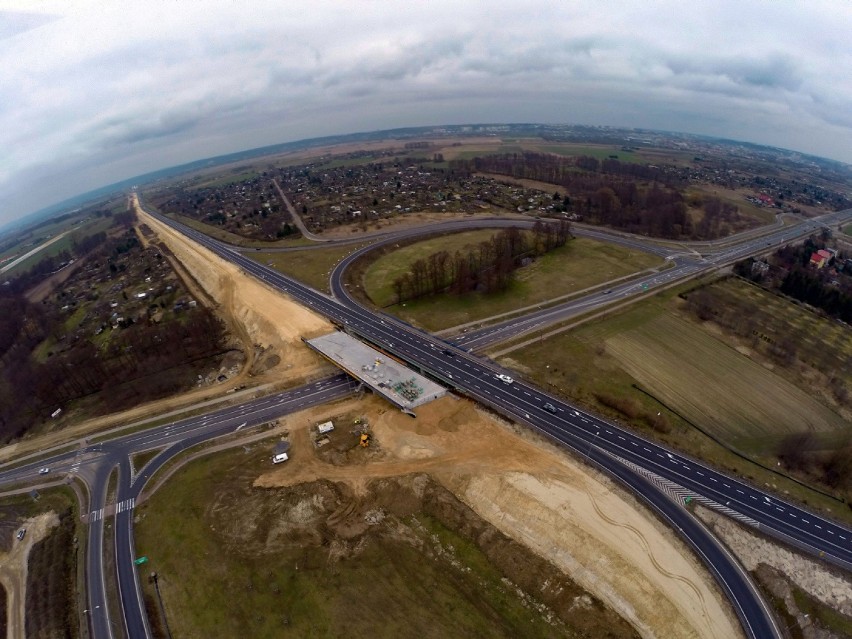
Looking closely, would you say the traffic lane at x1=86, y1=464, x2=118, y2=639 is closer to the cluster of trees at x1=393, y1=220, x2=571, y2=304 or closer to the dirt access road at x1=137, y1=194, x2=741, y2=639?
the dirt access road at x1=137, y1=194, x2=741, y2=639

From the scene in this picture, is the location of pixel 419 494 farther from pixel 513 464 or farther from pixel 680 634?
pixel 680 634

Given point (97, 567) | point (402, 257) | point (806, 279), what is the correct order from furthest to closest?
1. point (402, 257)
2. point (806, 279)
3. point (97, 567)

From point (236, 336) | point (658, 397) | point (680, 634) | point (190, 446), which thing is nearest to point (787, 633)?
point (680, 634)

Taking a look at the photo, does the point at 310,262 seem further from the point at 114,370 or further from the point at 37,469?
the point at 37,469

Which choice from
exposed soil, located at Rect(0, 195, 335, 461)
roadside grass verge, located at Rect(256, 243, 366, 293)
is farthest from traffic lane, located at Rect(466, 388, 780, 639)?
roadside grass verge, located at Rect(256, 243, 366, 293)

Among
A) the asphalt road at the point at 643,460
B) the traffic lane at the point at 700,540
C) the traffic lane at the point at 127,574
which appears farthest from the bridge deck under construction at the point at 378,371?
the traffic lane at the point at 127,574

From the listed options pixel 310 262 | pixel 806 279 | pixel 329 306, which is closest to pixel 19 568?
pixel 329 306
